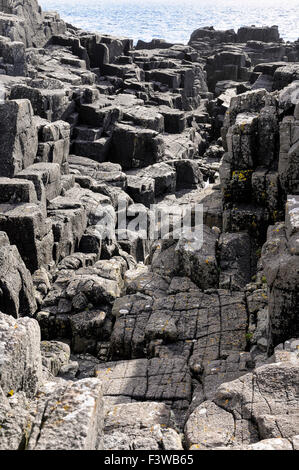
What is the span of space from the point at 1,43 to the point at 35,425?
33.9m

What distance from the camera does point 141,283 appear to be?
46.7 ft

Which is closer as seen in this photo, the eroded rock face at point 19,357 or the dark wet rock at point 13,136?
the eroded rock face at point 19,357

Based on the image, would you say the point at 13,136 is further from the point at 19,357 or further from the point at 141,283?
the point at 19,357

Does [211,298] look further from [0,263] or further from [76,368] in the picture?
[0,263]

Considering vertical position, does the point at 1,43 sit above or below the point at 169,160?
above

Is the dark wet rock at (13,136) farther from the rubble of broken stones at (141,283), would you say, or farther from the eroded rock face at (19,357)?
the eroded rock face at (19,357)

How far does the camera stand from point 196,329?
39.0ft

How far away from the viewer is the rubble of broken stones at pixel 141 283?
6.88 m

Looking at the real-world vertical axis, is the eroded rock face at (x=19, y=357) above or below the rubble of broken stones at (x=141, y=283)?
above

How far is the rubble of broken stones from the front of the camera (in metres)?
6.88

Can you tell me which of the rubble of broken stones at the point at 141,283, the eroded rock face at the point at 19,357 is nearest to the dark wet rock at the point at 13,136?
the rubble of broken stones at the point at 141,283

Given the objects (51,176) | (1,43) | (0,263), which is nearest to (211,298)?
(0,263)

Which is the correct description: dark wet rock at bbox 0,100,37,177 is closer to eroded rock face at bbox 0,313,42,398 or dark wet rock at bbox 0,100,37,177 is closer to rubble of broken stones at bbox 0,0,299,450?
rubble of broken stones at bbox 0,0,299,450

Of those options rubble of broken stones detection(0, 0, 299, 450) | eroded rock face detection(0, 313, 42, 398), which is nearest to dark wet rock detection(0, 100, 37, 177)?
rubble of broken stones detection(0, 0, 299, 450)
